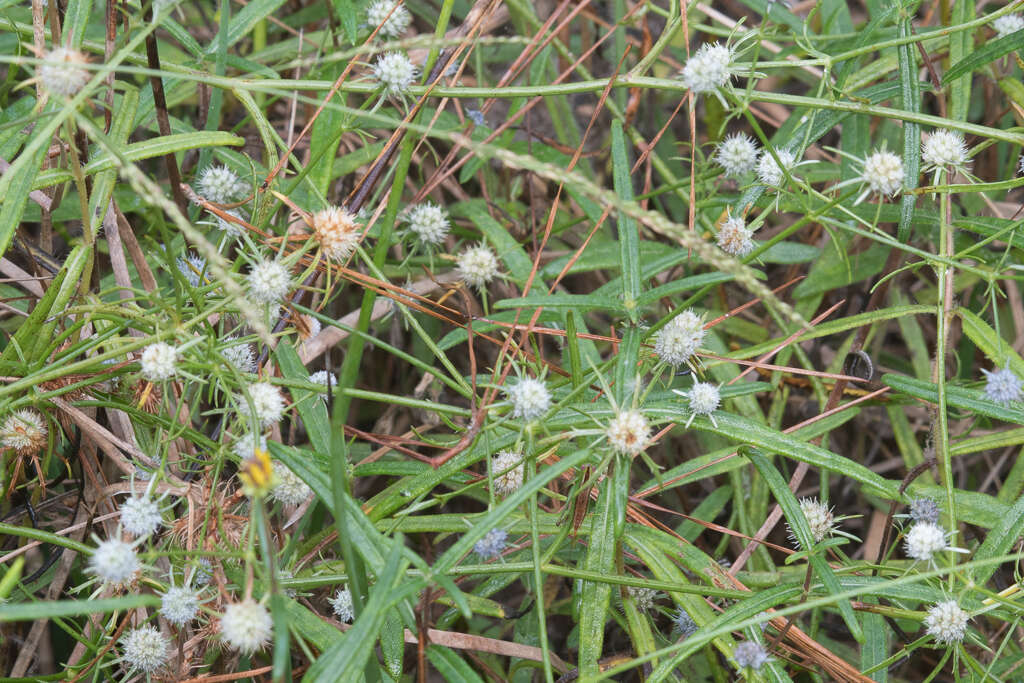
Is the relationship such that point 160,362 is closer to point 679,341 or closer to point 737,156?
point 679,341

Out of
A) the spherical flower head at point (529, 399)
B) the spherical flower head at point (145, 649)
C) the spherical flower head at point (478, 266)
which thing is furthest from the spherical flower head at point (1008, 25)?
the spherical flower head at point (145, 649)

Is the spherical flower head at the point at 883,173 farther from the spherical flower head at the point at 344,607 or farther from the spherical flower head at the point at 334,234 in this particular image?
the spherical flower head at the point at 344,607

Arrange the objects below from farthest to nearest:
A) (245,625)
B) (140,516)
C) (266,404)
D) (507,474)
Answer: (507,474), (266,404), (140,516), (245,625)

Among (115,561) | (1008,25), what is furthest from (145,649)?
(1008,25)

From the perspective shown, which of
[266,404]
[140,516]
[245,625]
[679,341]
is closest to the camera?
[245,625]

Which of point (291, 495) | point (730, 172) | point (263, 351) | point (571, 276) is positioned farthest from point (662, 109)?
point (291, 495)

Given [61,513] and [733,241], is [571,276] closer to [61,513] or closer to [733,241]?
[733,241]

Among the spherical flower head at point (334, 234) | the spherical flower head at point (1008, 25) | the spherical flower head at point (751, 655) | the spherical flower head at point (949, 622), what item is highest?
the spherical flower head at point (1008, 25)
